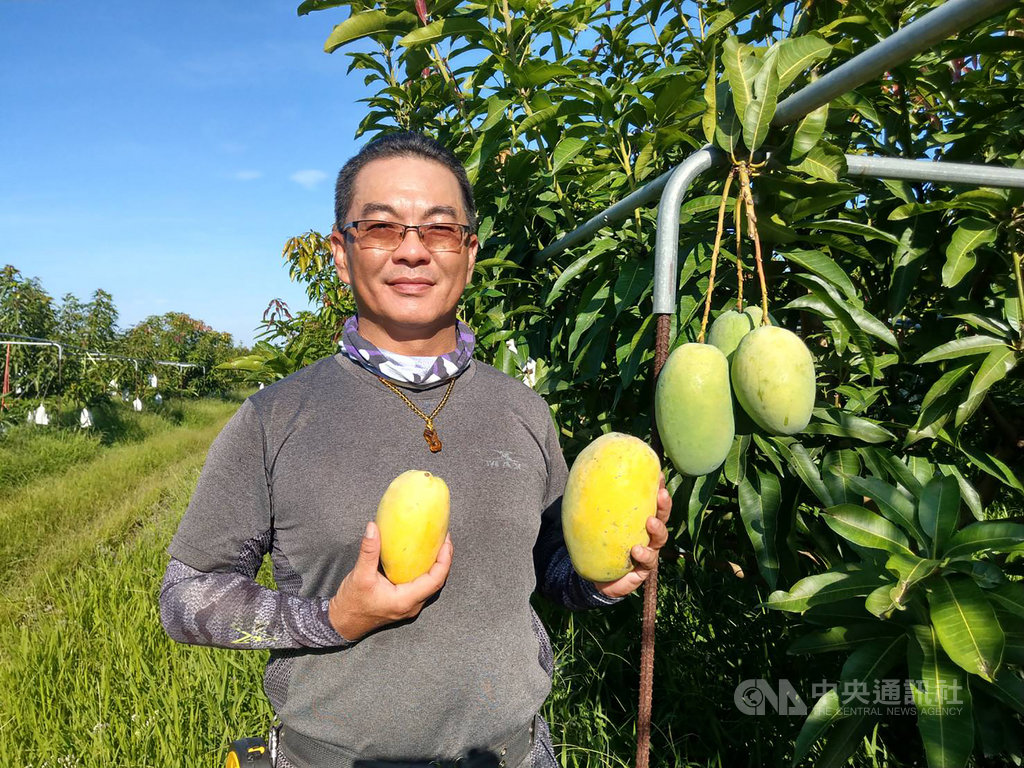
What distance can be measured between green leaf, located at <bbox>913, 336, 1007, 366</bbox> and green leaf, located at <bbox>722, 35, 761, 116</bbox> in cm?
81

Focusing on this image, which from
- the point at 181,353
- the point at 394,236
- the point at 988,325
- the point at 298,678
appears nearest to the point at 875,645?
the point at 988,325

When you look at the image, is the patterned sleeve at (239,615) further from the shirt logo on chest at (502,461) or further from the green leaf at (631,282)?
the green leaf at (631,282)

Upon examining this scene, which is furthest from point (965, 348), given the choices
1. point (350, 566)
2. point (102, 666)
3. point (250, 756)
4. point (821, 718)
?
point (102, 666)

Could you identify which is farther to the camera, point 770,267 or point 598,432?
point 598,432

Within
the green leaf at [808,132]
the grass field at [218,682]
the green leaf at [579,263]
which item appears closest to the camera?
the green leaf at [808,132]

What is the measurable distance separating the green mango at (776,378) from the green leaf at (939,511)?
54 centimetres

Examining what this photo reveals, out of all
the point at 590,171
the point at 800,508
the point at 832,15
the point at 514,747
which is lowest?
the point at 514,747

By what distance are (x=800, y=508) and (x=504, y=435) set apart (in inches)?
36.8

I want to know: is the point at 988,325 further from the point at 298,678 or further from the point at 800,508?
the point at 298,678

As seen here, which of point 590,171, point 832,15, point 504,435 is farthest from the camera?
point 590,171

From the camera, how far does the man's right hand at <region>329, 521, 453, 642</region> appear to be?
97 cm

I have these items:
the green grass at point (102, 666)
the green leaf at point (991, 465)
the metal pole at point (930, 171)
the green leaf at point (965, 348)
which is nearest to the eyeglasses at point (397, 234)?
the metal pole at point (930, 171)

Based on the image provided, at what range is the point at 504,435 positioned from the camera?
132 cm

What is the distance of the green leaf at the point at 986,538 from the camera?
113cm
